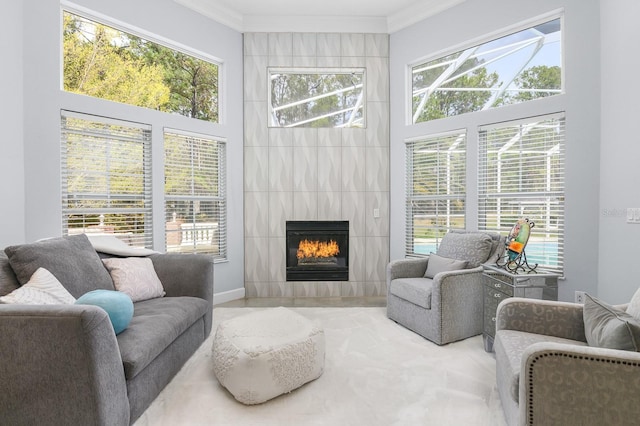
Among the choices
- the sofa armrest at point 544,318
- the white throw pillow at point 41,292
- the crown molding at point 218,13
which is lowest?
the sofa armrest at point 544,318

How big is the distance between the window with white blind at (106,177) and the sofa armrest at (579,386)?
3775mm

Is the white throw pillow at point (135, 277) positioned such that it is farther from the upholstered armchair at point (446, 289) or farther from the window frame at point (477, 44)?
the window frame at point (477, 44)

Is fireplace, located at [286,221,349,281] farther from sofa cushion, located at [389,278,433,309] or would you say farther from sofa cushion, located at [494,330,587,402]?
sofa cushion, located at [494,330,587,402]

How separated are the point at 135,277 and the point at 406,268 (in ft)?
8.58

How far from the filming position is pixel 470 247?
326 centimetres

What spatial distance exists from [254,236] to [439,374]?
2.96 m

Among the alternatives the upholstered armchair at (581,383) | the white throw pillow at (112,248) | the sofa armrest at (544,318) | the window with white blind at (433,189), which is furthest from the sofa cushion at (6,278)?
the window with white blind at (433,189)

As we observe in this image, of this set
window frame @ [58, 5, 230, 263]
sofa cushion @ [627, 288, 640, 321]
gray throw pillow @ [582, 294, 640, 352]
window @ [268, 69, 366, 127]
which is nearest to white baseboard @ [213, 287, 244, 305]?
window frame @ [58, 5, 230, 263]

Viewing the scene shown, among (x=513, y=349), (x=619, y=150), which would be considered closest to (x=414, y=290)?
(x=513, y=349)

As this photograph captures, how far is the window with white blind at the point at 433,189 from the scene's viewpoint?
13.4ft

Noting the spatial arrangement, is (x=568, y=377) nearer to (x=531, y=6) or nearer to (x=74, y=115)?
(x=531, y=6)

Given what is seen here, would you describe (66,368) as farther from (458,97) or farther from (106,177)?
(458,97)

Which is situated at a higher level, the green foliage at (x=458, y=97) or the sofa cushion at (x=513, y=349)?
the green foliage at (x=458, y=97)

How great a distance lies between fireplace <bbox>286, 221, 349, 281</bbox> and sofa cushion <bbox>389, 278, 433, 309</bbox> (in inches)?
49.1
